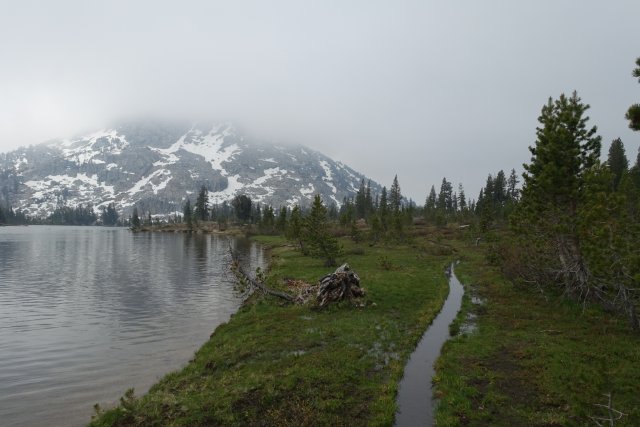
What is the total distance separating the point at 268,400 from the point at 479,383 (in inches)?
334

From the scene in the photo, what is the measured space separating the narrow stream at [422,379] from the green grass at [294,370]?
371 mm

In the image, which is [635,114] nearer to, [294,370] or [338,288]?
[294,370]

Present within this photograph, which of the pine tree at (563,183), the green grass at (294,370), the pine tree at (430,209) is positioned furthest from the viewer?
the pine tree at (430,209)

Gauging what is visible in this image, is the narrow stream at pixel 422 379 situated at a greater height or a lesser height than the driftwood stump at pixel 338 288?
lesser

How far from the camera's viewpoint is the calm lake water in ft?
50.4

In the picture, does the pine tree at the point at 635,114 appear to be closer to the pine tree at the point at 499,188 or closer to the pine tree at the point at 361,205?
the pine tree at the point at 499,188

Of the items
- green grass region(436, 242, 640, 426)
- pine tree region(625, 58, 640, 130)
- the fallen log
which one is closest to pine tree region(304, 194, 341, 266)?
the fallen log

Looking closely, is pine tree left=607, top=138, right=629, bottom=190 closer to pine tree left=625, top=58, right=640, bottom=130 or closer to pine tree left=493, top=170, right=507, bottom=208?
pine tree left=493, top=170, right=507, bottom=208

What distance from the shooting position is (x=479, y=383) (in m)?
14.2

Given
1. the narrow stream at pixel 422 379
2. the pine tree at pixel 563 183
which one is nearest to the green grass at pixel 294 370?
the narrow stream at pixel 422 379

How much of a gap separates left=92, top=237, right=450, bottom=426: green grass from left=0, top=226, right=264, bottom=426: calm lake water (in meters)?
2.48

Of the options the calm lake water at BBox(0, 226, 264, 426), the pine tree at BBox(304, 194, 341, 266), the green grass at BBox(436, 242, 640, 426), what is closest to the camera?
the green grass at BBox(436, 242, 640, 426)

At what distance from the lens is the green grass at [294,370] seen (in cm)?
1191

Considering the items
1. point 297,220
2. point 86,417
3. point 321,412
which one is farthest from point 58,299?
point 297,220
